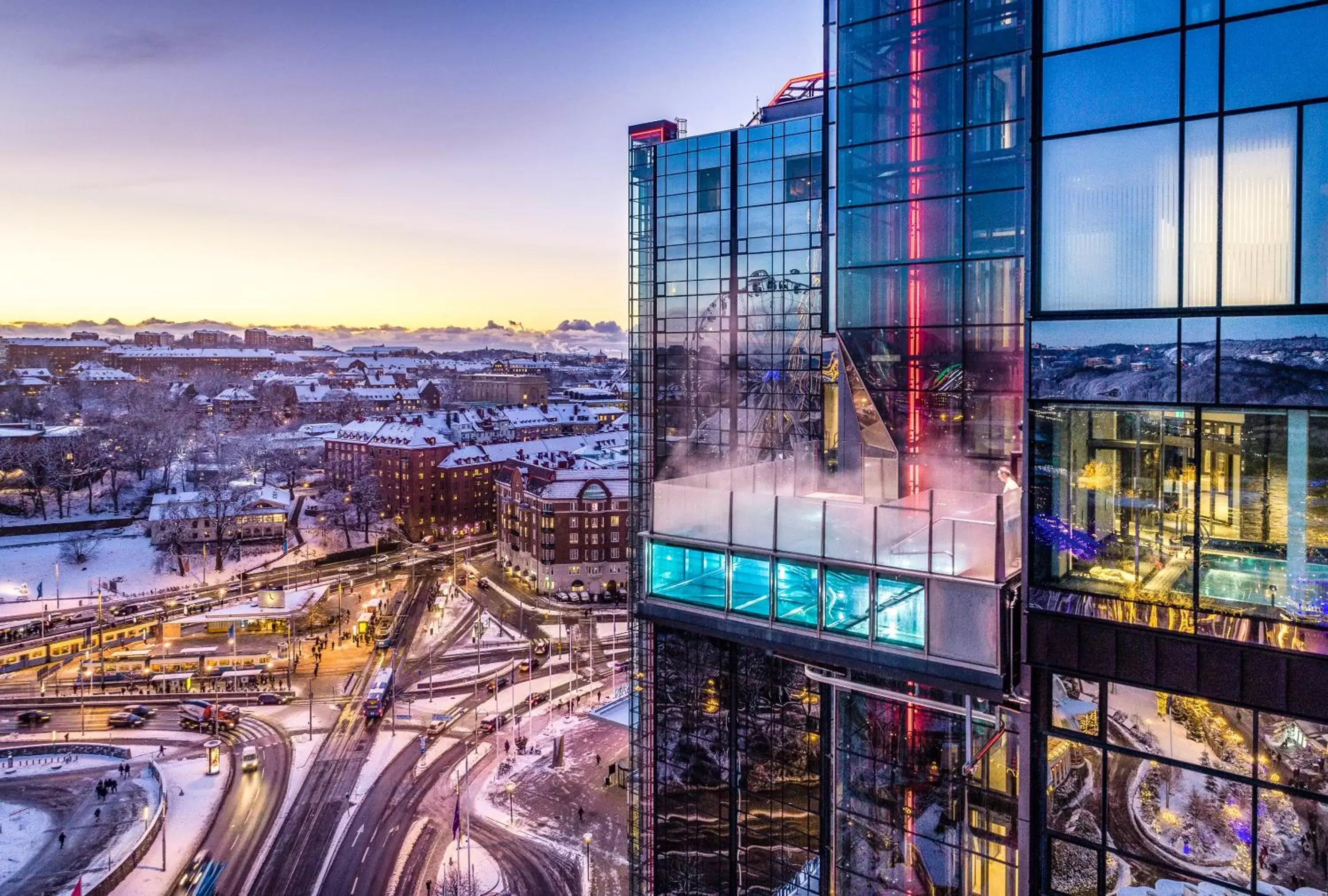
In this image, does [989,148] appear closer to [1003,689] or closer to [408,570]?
[1003,689]

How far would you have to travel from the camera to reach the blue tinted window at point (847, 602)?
11.6 m

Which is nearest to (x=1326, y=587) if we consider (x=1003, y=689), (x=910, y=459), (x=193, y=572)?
(x=1003, y=689)

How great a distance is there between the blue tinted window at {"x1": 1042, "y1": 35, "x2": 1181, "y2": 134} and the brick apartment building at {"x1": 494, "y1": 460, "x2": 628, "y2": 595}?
225 ft

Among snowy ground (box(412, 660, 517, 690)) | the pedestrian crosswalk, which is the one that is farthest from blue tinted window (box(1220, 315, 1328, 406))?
snowy ground (box(412, 660, 517, 690))

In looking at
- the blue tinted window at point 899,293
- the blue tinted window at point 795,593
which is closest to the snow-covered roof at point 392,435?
the blue tinted window at point 899,293

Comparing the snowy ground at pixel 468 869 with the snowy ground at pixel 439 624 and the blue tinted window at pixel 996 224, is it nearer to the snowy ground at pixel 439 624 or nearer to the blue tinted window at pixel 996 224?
the snowy ground at pixel 439 624

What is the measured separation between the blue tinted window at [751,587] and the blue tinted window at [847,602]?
972 mm

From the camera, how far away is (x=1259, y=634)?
876 centimetres

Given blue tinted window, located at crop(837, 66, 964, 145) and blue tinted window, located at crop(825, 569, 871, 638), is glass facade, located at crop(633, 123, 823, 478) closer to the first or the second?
blue tinted window, located at crop(837, 66, 964, 145)

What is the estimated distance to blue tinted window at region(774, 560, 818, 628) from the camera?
12.1 meters

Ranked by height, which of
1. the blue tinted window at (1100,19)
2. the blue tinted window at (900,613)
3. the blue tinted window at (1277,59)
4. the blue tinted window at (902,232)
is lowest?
the blue tinted window at (900,613)

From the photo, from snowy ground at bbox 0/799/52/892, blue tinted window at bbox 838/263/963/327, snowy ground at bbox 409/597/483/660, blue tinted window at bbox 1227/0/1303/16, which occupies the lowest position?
snowy ground at bbox 0/799/52/892

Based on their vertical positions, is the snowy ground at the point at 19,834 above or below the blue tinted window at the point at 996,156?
below

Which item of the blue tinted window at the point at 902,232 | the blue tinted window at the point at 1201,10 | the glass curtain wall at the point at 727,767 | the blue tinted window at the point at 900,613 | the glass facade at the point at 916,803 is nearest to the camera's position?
the blue tinted window at the point at 1201,10
